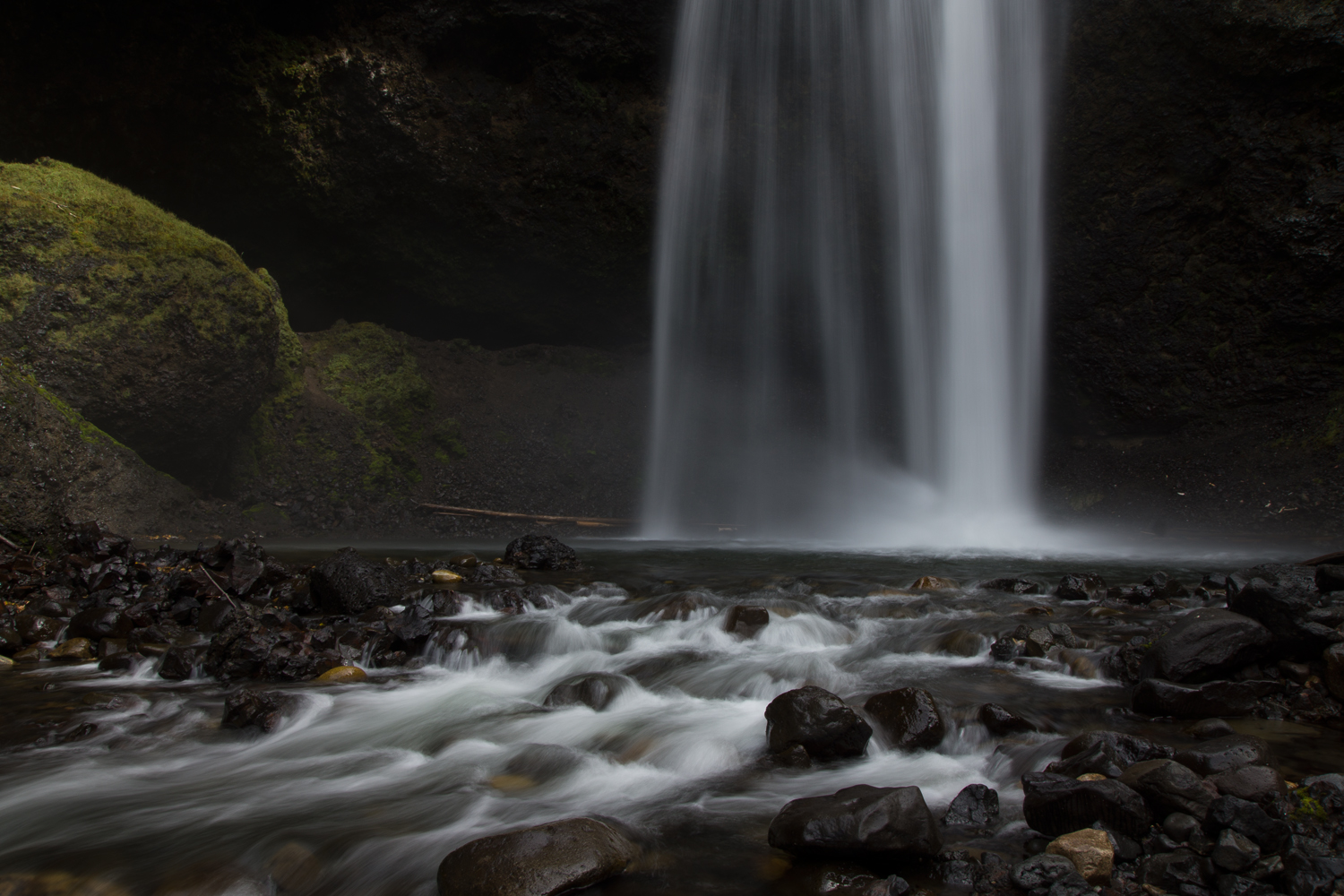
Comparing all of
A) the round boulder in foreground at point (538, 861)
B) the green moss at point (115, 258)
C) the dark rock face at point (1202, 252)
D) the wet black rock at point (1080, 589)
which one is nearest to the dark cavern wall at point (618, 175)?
the dark rock face at point (1202, 252)

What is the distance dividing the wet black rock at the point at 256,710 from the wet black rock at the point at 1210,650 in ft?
15.9

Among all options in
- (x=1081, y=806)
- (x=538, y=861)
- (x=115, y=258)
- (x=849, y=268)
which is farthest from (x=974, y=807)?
(x=849, y=268)

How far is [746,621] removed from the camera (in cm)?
550

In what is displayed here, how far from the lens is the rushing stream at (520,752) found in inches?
99.9

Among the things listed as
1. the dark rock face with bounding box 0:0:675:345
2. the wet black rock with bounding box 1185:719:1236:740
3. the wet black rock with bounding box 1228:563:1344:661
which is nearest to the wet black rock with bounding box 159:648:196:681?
the wet black rock with bounding box 1185:719:1236:740

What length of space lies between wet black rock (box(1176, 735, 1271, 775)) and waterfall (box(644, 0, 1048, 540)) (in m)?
12.1

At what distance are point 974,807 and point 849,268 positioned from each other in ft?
58.9

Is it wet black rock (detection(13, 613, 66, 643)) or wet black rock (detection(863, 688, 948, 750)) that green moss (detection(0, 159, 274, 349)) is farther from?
wet black rock (detection(863, 688, 948, 750))

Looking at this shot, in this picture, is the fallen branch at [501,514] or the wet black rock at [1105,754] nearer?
the wet black rock at [1105,754]

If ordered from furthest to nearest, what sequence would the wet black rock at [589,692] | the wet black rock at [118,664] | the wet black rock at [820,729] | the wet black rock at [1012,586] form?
1. the wet black rock at [1012,586]
2. the wet black rock at [118,664]
3. the wet black rock at [589,692]
4. the wet black rock at [820,729]

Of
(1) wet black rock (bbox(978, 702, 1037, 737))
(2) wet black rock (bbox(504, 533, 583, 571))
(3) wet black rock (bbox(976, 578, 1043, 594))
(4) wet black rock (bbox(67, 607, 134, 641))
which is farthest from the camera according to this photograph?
(2) wet black rock (bbox(504, 533, 583, 571))

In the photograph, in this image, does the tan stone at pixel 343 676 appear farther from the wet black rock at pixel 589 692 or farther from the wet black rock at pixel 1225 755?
the wet black rock at pixel 1225 755

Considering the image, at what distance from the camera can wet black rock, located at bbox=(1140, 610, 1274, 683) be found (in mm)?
3596

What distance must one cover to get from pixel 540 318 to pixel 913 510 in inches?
493
